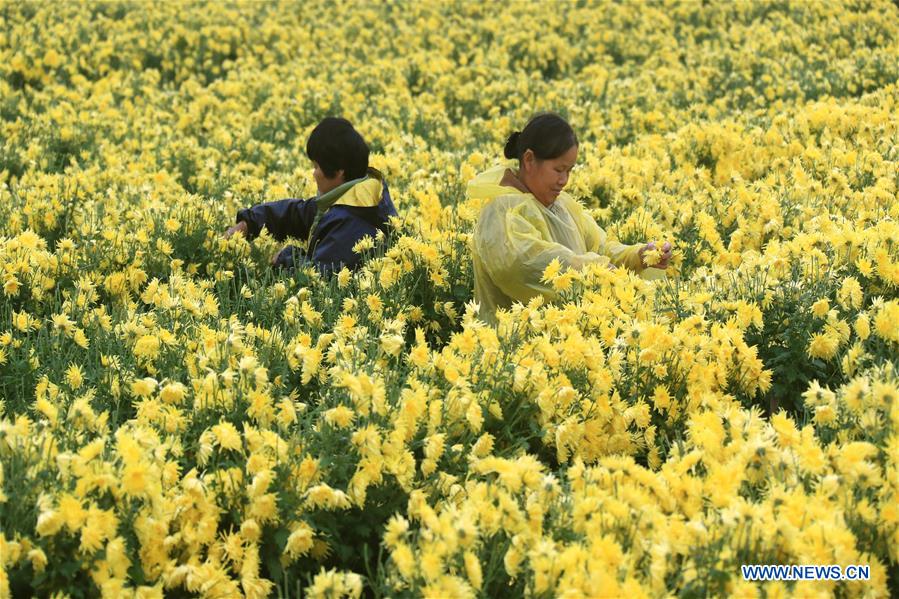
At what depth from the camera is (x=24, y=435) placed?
2916mm

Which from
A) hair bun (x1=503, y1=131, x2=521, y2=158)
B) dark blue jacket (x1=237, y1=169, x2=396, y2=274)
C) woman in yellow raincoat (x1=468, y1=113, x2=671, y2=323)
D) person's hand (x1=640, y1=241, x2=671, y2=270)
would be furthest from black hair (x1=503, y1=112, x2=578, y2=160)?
dark blue jacket (x1=237, y1=169, x2=396, y2=274)

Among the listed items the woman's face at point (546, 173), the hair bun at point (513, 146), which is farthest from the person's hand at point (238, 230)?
the woman's face at point (546, 173)

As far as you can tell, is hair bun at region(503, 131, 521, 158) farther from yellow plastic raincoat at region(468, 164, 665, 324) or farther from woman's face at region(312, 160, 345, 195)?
woman's face at region(312, 160, 345, 195)

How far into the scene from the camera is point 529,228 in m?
4.66

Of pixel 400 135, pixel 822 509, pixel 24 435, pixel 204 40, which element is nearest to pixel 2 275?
pixel 24 435

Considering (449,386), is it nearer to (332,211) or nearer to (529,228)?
(529,228)

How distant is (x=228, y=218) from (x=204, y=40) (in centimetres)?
812

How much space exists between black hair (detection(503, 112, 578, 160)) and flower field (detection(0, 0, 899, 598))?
0.66 m

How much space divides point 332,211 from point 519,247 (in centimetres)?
137

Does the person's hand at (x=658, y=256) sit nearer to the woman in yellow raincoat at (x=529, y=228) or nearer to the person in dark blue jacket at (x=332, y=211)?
the woman in yellow raincoat at (x=529, y=228)

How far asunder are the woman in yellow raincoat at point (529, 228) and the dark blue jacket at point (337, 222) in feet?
2.73

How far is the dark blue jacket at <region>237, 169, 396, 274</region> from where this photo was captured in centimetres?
A: 541

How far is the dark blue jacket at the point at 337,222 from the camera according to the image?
541 cm

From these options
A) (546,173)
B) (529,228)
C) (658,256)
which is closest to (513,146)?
(546,173)
